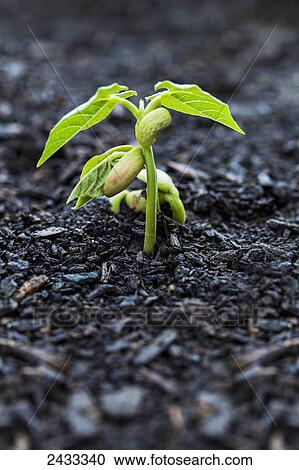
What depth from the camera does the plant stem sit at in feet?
4.30

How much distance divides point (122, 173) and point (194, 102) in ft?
0.76

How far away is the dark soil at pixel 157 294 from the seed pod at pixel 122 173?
25 cm

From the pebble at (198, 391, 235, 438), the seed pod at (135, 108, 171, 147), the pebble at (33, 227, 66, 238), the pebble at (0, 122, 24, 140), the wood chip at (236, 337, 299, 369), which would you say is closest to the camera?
the pebble at (198, 391, 235, 438)

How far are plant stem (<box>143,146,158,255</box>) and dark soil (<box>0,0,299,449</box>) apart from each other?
0.04 meters

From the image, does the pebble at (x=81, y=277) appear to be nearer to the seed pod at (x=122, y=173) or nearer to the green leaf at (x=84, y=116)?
the seed pod at (x=122, y=173)

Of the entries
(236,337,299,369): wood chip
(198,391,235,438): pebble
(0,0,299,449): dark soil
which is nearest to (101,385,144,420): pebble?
(0,0,299,449): dark soil

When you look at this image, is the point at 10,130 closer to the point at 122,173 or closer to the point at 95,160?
the point at 95,160

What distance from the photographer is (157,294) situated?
1.34 metres

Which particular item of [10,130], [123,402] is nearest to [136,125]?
[123,402]

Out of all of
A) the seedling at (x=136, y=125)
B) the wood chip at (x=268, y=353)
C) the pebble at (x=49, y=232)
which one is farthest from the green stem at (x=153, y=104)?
the wood chip at (x=268, y=353)

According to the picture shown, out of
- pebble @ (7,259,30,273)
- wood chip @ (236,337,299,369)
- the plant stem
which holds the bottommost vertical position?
pebble @ (7,259,30,273)

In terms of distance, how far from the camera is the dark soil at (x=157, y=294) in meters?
1.03

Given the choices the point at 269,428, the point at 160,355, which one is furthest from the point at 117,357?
the point at 269,428

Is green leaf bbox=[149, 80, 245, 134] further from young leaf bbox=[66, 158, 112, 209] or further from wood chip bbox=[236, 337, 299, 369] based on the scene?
wood chip bbox=[236, 337, 299, 369]
